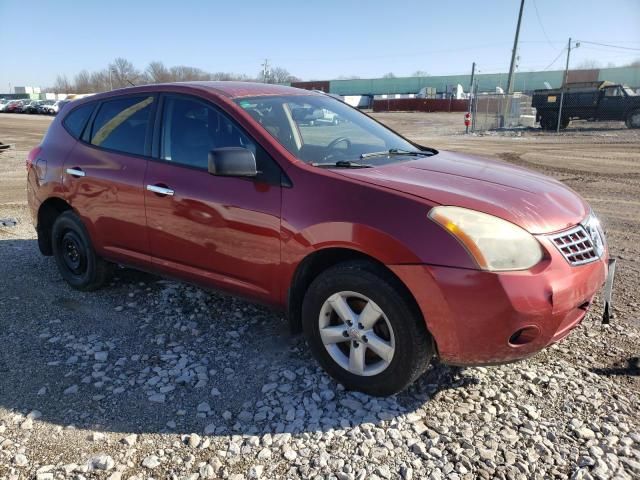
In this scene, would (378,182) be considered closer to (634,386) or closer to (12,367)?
(634,386)

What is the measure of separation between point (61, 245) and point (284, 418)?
3.08 m

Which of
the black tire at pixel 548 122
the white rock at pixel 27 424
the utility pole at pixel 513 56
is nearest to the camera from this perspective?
the white rock at pixel 27 424

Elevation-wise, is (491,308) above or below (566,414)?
above

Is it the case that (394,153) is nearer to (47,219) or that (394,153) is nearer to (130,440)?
(130,440)

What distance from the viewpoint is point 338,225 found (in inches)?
114

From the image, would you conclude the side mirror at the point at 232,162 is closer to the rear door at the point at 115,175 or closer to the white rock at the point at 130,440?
the rear door at the point at 115,175

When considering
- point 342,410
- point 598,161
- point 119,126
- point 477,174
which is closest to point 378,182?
point 477,174

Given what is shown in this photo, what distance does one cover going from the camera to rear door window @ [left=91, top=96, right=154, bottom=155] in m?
4.04

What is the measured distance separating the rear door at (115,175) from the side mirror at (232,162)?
99 centimetres

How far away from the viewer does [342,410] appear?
2.93 meters

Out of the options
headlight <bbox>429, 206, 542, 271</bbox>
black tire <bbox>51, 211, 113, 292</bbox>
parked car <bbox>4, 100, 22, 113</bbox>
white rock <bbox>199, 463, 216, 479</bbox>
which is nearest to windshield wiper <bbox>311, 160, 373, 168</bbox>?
headlight <bbox>429, 206, 542, 271</bbox>

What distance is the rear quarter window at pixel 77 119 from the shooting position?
4.57 m

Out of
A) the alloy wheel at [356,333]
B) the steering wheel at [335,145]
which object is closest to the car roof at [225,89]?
the steering wheel at [335,145]

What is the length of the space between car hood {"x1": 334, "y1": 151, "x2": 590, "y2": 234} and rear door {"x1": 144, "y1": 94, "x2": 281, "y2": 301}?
0.59m
